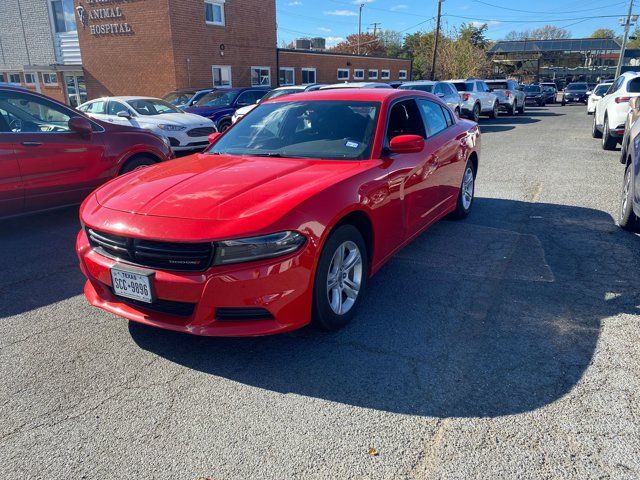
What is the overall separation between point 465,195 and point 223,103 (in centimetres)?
1122

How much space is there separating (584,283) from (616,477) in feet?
7.75

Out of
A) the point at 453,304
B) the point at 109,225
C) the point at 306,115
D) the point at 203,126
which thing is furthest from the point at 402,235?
the point at 203,126

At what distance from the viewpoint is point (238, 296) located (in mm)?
2766

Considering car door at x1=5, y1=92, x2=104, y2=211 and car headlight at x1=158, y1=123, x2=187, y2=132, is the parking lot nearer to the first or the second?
car door at x1=5, y1=92, x2=104, y2=211

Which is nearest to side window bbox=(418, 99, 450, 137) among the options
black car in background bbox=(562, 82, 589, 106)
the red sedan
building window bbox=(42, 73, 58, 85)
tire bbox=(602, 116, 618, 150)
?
the red sedan

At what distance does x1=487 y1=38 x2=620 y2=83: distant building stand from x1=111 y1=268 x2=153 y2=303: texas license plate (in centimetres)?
7085

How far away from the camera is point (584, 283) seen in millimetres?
4180

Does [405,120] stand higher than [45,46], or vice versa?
[45,46]

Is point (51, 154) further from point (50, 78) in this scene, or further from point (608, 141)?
point (50, 78)

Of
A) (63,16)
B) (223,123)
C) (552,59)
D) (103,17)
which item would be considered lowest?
(223,123)

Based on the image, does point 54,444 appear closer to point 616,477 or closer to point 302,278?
point 302,278

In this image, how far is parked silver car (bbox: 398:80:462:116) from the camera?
55.7ft

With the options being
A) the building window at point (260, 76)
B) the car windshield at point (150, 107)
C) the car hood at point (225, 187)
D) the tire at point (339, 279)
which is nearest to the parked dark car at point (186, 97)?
the car windshield at point (150, 107)

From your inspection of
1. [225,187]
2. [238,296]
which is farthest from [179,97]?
[238,296]
